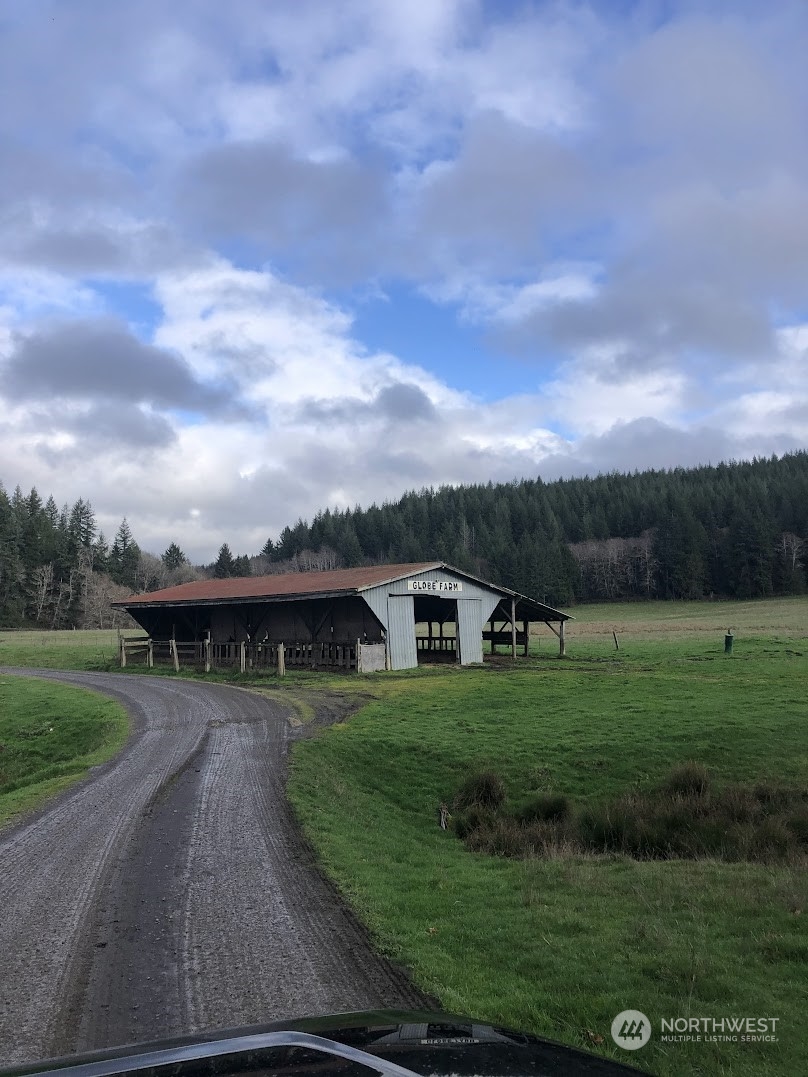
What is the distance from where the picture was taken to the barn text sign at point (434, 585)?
33.7 m

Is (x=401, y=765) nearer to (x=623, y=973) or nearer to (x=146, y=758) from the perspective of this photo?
(x=146, y=758)

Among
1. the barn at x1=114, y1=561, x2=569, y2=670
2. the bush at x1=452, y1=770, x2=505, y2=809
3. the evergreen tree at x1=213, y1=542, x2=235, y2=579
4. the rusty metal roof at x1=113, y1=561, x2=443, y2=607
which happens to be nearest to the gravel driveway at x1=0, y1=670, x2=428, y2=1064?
the bush at x1=452, y1=770, x2=505, y2=809

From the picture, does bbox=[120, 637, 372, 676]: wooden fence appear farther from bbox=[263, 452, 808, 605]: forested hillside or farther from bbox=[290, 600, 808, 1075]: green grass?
bbox=[263, 452, 808, 605]: forested hillside

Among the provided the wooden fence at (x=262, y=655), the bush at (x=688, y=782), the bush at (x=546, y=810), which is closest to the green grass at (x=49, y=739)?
the bush at (x=546, y=810)

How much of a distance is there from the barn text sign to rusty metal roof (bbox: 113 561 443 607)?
54 centimetres

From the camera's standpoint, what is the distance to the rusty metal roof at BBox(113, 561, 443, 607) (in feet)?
108

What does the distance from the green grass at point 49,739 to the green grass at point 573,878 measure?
4.50 meters

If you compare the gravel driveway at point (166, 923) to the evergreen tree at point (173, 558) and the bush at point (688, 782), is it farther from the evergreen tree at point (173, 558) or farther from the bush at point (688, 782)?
the evergreen tree at point (173, 558)

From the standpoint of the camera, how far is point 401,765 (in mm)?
16047

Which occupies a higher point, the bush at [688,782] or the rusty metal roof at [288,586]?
the rusty metal roof at [288,586]

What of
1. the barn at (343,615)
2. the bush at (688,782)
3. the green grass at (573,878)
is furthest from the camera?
the barn at (343,615)

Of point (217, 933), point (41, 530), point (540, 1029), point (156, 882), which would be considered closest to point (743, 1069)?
point (540, 1029)

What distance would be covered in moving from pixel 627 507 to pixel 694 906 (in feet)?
424

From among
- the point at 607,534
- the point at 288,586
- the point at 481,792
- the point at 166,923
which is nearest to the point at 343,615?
the point at 288,586
